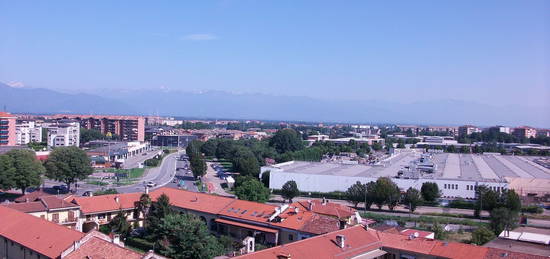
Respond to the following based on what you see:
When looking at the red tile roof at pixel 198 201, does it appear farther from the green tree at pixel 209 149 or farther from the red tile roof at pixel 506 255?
the green tree at pixel 209 149

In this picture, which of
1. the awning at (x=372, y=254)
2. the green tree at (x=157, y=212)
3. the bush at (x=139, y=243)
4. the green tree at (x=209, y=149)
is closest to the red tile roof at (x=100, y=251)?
the bush at (x=139, y=243)

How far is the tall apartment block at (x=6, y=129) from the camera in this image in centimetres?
5841

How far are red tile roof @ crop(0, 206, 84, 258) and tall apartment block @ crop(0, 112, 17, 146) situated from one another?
45.0m

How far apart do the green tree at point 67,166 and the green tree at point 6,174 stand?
11.8ft

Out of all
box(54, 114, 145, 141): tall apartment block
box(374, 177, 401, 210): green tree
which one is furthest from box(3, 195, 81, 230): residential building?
box(54, 114, 145, 141): tall apartment block

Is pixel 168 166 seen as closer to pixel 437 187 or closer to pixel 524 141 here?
pixel 437 187

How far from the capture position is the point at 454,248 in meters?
16.6

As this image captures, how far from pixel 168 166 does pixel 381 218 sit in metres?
33.9

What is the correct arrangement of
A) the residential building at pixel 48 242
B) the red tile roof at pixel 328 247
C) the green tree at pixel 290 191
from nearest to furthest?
the residential building at pixel 48 242 → the red tile roof at pixel 328 247 → the green tree at pixel 290 191

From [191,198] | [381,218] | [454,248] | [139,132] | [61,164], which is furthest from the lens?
[139,132]

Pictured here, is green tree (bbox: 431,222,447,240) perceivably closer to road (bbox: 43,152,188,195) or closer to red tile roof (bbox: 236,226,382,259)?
red tile roof (bbox: 236,226,382,259)

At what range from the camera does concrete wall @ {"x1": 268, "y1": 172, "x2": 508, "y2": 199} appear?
38.1 m

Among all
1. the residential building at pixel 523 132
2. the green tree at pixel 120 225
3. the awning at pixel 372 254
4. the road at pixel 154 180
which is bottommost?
the road at pixel 154 180

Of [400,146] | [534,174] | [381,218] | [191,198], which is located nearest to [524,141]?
[400,146]
